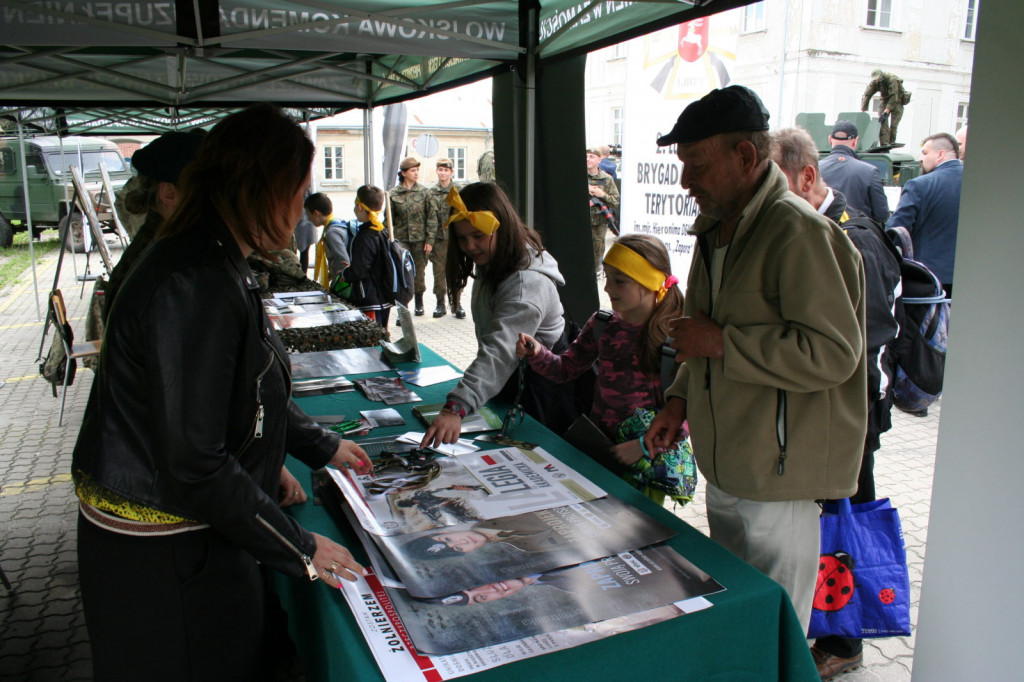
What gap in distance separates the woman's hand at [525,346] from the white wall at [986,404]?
3.35 feet

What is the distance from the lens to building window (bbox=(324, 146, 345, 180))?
29.5m

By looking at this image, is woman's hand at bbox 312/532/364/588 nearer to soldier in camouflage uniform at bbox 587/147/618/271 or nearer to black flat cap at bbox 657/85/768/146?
black flat cap at bbox 657/85/768/146

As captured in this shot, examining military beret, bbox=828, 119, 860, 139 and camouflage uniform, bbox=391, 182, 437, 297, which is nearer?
military beret, bbox=828, 119, 860, 139

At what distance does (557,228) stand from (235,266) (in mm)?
3468

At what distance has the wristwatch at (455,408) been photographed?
72.2 inches

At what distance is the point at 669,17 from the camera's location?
121 inches

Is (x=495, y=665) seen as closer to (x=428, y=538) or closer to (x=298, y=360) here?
(x=428, y=538)

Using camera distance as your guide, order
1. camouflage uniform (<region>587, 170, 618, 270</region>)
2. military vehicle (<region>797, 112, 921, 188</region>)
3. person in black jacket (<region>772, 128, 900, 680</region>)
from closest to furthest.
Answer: person in black jacket (<region>772, 128, 900, 680</region>)
military vehicle (<region>797, 112, 921, 188</region>)
camouflage uniform (<region>587, 170, 618, 270</region>)

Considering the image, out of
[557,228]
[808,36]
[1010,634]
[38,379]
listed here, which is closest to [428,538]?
[1010,634]

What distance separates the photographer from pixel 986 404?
1.38m

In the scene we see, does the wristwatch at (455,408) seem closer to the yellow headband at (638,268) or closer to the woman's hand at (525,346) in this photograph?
the woman's hand at (525,346)

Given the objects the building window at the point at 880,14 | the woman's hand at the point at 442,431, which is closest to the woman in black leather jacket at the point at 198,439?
the woman's hand at the point at 442,431

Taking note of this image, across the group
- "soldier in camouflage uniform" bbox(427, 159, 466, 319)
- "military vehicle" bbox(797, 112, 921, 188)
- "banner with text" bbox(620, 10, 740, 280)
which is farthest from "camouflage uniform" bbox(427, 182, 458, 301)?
"military vehicle" bbox(797, 112, 921, 188)

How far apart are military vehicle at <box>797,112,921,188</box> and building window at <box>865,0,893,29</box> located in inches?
324
